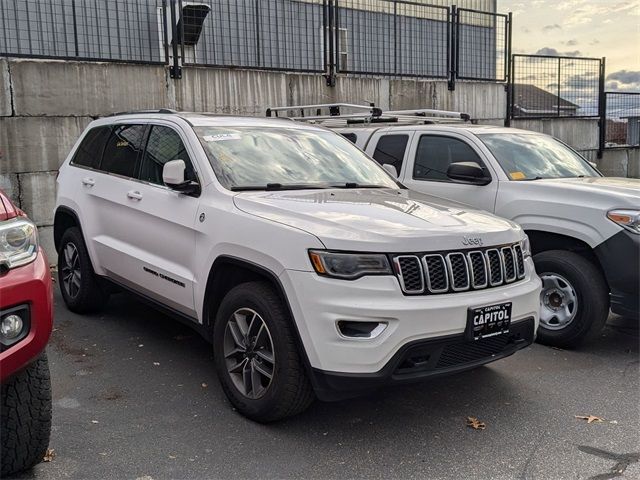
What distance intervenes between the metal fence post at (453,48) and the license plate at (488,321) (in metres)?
9.66

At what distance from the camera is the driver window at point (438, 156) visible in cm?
631

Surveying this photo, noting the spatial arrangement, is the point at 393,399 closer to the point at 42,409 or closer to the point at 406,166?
the point at 42,409

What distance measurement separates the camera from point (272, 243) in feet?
11.5

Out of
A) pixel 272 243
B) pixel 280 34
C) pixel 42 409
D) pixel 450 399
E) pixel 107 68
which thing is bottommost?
pixel 450 399

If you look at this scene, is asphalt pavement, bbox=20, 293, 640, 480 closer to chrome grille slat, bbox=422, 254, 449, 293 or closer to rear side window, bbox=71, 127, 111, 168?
chrome grille slat, bbox=422, 254, 449, 293

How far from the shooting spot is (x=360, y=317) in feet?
10.6

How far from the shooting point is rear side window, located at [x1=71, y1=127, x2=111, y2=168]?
226 inches

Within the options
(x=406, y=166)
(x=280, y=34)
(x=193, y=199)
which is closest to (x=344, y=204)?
(x=193, y=199)

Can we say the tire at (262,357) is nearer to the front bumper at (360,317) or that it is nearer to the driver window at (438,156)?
the front bumper at (360,317)

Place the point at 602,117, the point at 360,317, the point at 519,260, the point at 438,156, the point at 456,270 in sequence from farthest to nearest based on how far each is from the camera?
the point at 602,117 < the point at 438,156 < the point at 519,260 < the point at 456,270 < the point at 360,317

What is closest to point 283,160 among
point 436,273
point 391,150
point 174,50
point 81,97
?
point 436,273

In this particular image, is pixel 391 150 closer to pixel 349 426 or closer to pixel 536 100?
pixel 349 426

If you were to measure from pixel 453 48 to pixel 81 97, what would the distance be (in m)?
7.51

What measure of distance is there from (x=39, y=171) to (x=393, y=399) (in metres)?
5.91
